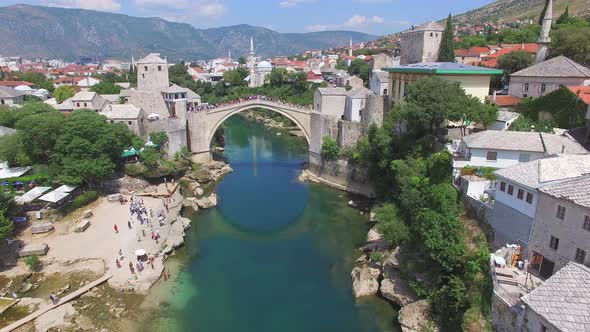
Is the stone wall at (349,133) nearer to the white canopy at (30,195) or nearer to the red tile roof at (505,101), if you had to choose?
the red tile roof at (505,101)

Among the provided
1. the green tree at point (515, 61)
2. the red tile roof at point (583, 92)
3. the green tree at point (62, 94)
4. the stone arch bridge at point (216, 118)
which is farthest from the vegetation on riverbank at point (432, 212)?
the green tree at point (62, 94)

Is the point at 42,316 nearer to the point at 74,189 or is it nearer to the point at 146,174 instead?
the point at 74,189

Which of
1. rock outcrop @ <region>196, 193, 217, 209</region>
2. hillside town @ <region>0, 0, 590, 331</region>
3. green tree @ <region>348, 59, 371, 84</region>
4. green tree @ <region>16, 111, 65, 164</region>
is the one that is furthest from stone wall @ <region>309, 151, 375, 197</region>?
green tree @ <region>348, 59, 371, 84</region>

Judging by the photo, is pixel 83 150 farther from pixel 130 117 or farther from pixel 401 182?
pixel 401 182

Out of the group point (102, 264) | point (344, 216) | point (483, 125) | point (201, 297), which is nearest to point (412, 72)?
point (483, 125)

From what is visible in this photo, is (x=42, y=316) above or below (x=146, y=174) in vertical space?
below

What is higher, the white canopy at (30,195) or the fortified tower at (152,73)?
the fortified tower at (152,73)
